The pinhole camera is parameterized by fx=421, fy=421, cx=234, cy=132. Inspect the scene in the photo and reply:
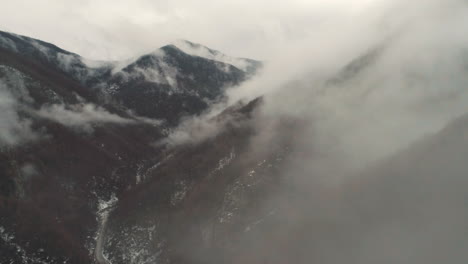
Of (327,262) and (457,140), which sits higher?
(457,140)

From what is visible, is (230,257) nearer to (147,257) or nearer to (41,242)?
(147,257)

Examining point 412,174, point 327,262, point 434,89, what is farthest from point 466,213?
point 434,89

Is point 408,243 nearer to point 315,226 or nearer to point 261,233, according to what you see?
point 315,226

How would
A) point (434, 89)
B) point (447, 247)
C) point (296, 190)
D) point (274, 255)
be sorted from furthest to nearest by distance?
1. point (434, 89)
2. point (296, 190)
3. point (274, 255)
4. point (447, 247)

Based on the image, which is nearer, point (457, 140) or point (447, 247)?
point (447, 247)

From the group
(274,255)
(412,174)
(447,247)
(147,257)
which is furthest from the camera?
(147,257)

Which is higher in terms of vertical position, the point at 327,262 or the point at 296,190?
the point at 296,190

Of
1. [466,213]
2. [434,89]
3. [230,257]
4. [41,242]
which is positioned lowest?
[466,213]

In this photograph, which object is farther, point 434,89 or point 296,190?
point 434,89

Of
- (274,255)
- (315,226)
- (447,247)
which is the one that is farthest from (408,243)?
(274,255)
